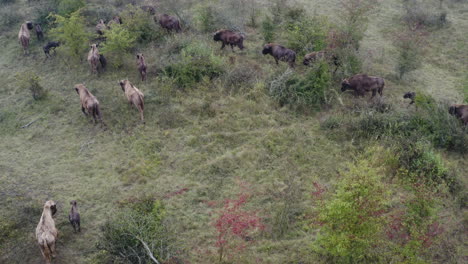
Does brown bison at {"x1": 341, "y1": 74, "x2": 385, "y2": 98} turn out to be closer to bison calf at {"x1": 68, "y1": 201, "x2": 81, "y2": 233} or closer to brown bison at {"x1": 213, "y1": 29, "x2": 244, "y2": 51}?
brown bison at {"x1": 213, "y1": 29, "x2": 244, "y2": 51}

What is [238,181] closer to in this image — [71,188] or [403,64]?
[71,188]

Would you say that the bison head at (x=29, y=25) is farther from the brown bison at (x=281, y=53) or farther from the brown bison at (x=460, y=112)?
the brown bison at (x=460, y=112)

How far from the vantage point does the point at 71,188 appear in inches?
408

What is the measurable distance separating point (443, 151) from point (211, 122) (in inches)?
282

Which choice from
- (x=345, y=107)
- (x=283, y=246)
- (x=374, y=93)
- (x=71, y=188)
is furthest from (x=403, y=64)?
(x=71, y=188)

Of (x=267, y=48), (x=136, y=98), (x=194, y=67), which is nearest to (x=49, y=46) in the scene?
(x=136, y=98)

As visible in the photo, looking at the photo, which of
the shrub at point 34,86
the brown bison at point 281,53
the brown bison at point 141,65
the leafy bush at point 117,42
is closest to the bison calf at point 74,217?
the brown bison at point 141,65

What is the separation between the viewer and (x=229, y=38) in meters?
16.1

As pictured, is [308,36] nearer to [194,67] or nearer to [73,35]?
[194,67]

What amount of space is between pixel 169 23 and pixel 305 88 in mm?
7321

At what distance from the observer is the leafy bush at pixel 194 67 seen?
14055 millimetres

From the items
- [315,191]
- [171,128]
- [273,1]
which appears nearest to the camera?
[315,191]

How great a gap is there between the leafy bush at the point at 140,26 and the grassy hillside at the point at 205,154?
29cm

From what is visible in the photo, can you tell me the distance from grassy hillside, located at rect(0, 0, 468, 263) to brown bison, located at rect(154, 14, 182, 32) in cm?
57
